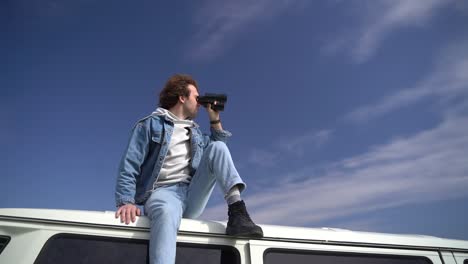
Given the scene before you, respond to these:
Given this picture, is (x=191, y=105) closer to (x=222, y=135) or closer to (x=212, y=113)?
(x=212, y=113)

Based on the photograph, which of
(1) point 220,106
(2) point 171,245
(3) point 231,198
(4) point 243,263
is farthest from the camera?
(1) point 220,106

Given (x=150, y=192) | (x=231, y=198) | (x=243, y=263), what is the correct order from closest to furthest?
(x=243, y=263) < (x=231, y=198) < (x=150, y=192)

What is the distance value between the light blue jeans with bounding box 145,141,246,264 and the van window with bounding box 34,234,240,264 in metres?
0.12

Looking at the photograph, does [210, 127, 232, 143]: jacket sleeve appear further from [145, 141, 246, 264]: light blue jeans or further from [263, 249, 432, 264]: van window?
[263, 249, 432, 264]: van window

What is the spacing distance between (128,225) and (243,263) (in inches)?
31.5

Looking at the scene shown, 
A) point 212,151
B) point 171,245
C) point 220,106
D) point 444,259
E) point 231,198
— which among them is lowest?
point 444,259

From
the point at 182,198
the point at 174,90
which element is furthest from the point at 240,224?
the point at 174,90

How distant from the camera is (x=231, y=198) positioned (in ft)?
7.49

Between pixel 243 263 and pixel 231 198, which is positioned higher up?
pixel 231 198

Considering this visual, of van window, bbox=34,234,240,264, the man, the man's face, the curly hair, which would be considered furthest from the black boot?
the curly hair

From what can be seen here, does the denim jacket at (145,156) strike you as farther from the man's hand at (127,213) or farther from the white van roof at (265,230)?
the white van roof at (265,230)

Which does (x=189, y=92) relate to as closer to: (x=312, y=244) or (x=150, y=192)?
(x=150, y=192)

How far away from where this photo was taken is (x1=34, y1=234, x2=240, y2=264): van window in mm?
1867

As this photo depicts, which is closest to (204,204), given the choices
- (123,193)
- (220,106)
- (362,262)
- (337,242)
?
(123,193)
